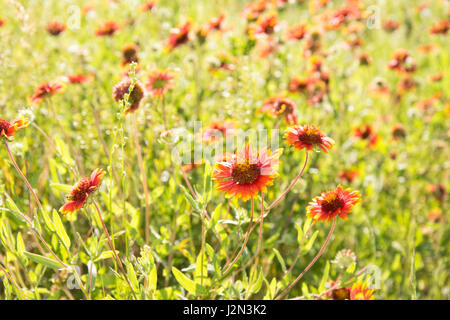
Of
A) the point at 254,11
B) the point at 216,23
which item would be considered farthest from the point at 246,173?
the point at 254,11

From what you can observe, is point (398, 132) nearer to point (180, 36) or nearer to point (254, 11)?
point (254, 11)

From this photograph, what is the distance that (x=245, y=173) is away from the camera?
93cm

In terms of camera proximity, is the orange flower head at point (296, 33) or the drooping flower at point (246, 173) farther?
the orange flower head at point (296, 33)

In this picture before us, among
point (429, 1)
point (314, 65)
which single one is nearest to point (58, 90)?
point (314, 65)

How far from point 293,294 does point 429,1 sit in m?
3.38

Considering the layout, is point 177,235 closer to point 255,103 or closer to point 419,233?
point 255,103

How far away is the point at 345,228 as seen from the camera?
1.82m

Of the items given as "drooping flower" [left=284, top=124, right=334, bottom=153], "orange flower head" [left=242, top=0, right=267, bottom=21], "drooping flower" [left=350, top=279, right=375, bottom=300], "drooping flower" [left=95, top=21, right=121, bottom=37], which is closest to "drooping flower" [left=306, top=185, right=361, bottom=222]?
"drooping flower" [left=284, top=124, right=334, bottom=153]

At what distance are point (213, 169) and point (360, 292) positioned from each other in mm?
515

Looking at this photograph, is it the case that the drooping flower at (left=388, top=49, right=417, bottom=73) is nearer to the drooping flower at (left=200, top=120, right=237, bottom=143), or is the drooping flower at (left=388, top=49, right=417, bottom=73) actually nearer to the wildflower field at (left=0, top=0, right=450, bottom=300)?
the wildflower field at (left=0, top=0, right=450, bottom=300)

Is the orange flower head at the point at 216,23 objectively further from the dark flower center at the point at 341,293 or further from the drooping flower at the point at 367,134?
the dark flower center at the point at 341,293

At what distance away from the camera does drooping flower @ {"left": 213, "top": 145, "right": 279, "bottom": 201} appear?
0.91 metres

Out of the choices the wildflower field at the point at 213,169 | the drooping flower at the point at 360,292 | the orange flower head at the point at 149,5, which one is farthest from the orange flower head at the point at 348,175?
the orange flower head at the point at 149,5

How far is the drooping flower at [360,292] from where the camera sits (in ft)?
3.56
